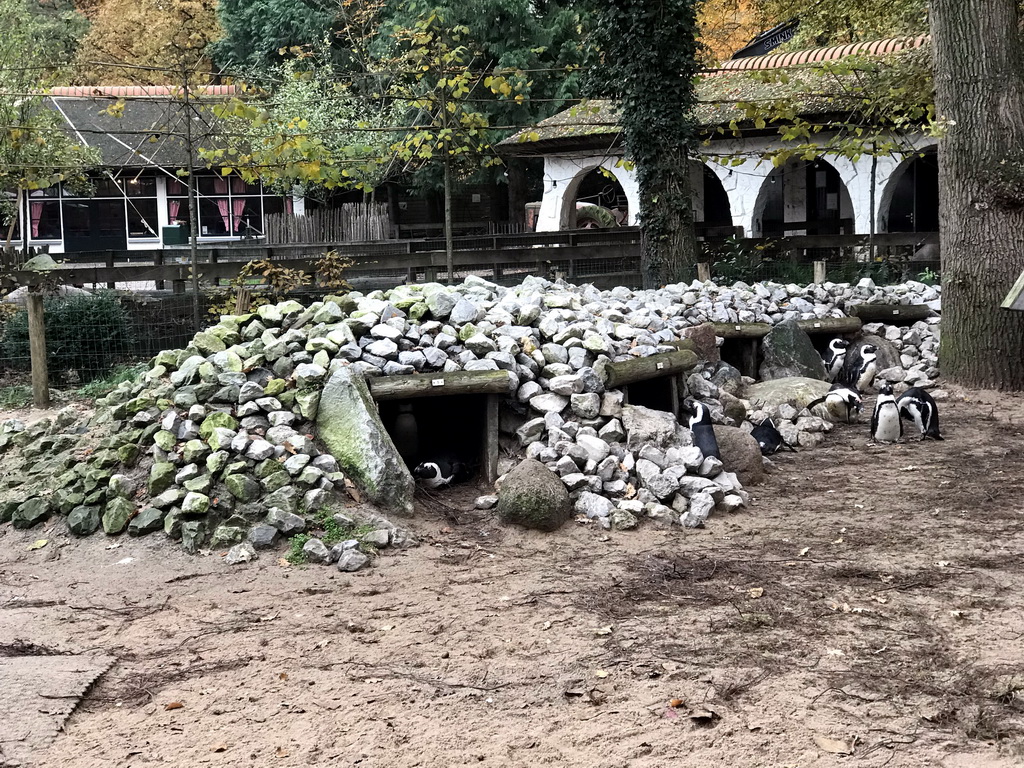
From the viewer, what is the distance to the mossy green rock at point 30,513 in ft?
24.9

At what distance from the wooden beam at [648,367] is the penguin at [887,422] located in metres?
1.83

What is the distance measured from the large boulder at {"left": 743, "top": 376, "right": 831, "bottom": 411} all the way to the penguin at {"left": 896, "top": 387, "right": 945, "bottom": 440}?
105 centimetres

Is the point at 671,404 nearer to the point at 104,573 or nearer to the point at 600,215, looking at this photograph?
the point at 104,573

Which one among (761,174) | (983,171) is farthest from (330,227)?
(983,171)

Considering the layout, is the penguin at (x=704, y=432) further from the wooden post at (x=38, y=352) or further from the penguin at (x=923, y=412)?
the wooden post at (x=38, y=352)

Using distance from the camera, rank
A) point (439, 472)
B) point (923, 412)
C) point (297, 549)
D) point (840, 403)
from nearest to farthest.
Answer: point (297, 549), point (439, 472), point (923, 412), point (840, 403)

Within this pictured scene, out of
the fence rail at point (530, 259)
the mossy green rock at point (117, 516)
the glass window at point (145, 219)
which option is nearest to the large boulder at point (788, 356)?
the fence rail at point (530, 259)

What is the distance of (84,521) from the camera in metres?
7.36

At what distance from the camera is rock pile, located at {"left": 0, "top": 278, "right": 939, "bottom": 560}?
24.1 feet

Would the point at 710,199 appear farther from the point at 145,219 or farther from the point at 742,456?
the point at 742,456

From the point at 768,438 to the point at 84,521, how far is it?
5801mm

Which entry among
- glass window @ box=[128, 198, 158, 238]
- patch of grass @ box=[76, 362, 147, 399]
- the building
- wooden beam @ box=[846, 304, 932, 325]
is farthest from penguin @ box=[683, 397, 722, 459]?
glass window @ box=[128, 198, 158, 238]

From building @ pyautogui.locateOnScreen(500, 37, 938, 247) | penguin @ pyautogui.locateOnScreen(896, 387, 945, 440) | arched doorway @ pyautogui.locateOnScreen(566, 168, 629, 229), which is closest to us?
penguin @ pyautogui.locateOnScreen(896, 387, 945, 440)

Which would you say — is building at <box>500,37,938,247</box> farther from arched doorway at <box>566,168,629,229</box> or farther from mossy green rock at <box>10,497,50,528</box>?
mossy green rock at <box>10,497,50,528</box>
